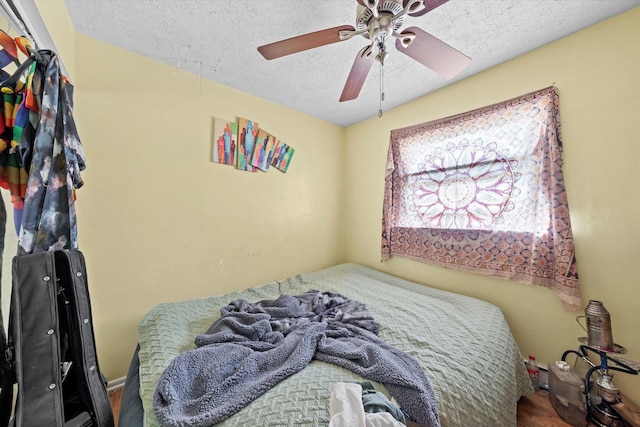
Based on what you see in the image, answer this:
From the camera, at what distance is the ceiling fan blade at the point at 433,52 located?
111 cm

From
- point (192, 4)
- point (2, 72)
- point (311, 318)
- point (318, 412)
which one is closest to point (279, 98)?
point (192, 4)

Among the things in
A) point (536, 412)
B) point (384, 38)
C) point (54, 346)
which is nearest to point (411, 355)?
point (536, 412)

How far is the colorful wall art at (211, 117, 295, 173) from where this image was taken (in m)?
1.97

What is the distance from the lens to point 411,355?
111 cm

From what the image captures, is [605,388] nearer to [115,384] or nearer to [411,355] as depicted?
[411,355]

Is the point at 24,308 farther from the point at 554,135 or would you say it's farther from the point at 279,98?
the point at 554,135

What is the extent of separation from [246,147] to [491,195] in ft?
7.05

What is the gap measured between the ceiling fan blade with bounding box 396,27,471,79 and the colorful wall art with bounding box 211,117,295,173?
1.42 metres

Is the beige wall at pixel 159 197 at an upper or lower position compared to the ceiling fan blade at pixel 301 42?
lower

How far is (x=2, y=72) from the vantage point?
713 millimetres

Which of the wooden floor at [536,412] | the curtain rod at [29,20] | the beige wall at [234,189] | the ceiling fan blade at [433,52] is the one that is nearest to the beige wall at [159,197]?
the beige wall at [234,189]

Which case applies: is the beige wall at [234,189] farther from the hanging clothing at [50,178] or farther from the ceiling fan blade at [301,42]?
the ceiling fan blade at [301,42]

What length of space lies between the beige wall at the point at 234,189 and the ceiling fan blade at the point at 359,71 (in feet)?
3.46

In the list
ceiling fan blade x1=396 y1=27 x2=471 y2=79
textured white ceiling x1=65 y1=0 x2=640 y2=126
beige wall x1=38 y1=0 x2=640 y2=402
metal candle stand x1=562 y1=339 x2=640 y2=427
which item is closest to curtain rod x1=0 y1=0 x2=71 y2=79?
beige wall x1=38 y1=0 x2=640 y2=402
